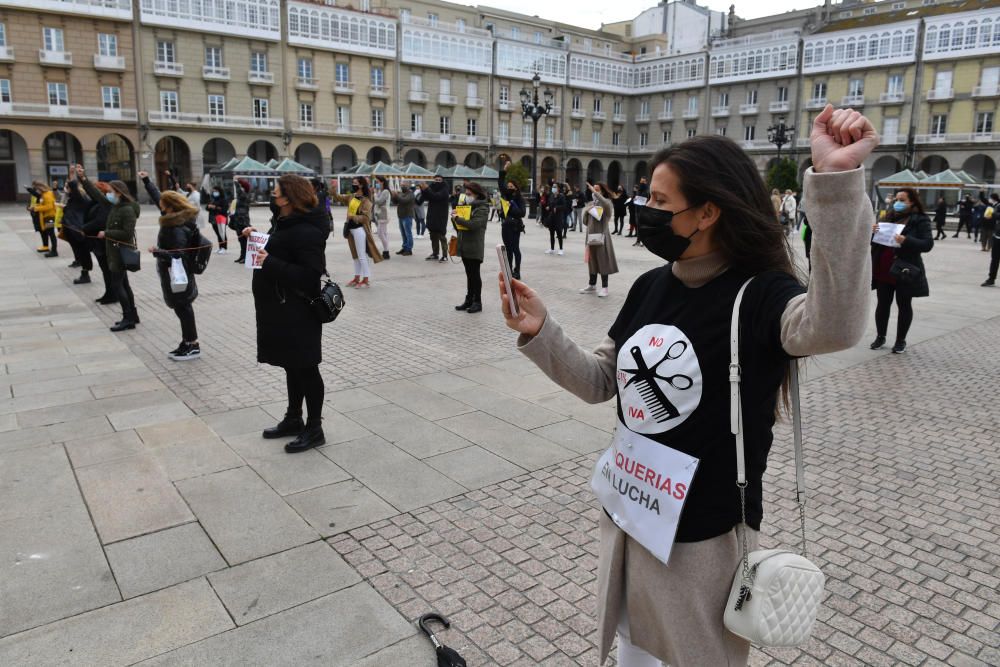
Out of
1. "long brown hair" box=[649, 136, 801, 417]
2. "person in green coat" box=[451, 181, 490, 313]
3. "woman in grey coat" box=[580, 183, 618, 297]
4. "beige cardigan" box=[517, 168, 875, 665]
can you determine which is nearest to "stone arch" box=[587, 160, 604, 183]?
"woman in grey coat" box=[580, 183, 618, 297]

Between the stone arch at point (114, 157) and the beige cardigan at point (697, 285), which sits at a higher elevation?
the stone arch at point (114, 157)

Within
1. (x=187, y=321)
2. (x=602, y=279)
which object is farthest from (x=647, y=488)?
(x=602, y=279)

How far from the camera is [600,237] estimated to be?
11164 millimetres

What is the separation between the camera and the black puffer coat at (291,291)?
4.88 meters

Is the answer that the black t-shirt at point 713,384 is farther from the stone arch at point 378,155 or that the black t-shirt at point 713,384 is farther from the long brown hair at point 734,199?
the stone arch at point 378,155

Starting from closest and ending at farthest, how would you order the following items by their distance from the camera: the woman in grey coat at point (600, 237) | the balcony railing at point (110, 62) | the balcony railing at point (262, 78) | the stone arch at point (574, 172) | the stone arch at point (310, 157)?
the woman in grey coat at point (600, 237) < the balcony railing at point (110, 62) < the balcony railing at point (262, 78) < the stone arch at point (310, 157) < the stone arch at point (574, 172)

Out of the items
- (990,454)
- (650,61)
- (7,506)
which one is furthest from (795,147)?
(7,506)

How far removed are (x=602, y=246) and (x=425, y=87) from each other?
47.5m

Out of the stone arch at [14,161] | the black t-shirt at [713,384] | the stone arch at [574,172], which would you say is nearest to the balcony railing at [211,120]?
the stone arch at [14,161]

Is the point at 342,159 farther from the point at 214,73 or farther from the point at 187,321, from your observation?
the point at 187,321

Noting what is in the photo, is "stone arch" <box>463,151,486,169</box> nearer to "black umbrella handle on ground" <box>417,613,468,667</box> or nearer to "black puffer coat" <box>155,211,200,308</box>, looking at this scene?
"black puffer coat" <box>155,211,200,308</box>

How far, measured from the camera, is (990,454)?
17.1 feet

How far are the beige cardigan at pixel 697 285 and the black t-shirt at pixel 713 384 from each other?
5 centimetres

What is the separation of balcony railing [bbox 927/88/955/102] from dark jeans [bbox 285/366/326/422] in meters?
56.9
